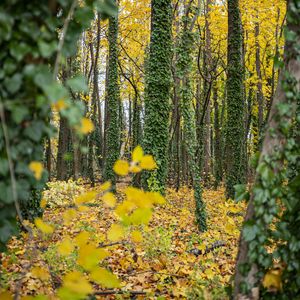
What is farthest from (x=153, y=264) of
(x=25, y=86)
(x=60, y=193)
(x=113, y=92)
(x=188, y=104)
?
(x=113, y=92)

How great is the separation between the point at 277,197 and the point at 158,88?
29.4 ft

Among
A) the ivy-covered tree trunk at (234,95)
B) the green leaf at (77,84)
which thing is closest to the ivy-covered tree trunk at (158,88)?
the ivy-covered tree trunk at (234,95)

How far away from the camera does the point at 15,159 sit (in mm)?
1943

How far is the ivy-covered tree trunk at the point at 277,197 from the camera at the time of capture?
2.63 m

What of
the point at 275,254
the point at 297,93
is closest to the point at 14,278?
the point at 275,254

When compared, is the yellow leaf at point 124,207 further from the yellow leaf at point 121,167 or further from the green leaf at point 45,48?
the green leaf at point 45,48

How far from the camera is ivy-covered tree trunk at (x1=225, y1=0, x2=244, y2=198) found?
11930mm

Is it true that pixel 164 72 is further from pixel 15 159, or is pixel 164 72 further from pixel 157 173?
pixel 15 159

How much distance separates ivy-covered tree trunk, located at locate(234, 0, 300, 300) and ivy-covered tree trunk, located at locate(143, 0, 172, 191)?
826 centimetres

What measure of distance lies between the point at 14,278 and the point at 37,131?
2801mm

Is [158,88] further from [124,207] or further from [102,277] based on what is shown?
[102,277]

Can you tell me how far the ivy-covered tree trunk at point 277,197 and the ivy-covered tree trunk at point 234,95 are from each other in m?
9.34

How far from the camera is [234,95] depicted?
12.3 metres

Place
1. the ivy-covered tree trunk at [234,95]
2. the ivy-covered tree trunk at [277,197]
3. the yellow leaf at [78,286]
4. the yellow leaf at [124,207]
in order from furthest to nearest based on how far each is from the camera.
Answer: the ivy-covered tree trunk at [234,95] → the ivy-covered tree trunk at [277,197] → the yellow leaf at [124,207] → the yellow leaf at [78,286]
